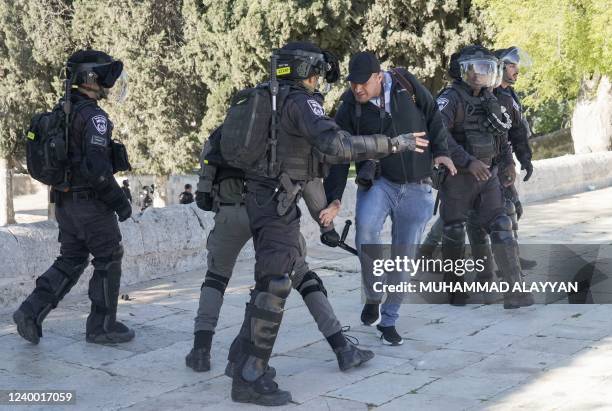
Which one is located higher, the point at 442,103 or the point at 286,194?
the point at 442,103

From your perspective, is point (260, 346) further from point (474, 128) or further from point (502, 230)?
point (474, 128)

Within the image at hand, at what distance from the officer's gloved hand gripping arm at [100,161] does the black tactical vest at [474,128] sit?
8.71 ft

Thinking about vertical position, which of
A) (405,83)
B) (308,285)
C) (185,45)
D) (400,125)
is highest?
(185,45)

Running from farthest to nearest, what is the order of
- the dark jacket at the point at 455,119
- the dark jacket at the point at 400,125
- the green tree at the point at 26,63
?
the green tree at the point at 26,63 < the dark jacket at the point at 455,119 < the dark jacket at the point at 400,125

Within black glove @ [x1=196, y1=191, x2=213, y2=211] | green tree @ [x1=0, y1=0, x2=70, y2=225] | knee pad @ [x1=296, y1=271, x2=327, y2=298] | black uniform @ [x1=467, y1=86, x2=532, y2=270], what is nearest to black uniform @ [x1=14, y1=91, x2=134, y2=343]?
black glove @ [x1=196, y1=191, x2=213, y2=211]

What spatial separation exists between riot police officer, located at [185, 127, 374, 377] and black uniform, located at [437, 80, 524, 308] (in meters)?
1.82

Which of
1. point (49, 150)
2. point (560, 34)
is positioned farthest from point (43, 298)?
point (560, 34)

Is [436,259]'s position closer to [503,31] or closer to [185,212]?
[185,212]

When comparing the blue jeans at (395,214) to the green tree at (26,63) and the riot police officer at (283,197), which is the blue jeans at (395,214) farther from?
the green tree at (26,63)

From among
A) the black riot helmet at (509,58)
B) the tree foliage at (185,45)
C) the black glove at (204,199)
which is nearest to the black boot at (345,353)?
the black glove at (204,199)

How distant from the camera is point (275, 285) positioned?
5.13 metres

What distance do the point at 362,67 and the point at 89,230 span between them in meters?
2.05

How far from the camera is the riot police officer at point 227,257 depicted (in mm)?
5598

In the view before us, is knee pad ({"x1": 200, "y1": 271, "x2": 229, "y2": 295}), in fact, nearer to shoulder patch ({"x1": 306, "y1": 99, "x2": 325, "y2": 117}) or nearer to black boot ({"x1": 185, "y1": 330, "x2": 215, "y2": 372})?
black boot ({"x1": 185, "y1": 330, "x2": 215, "y2": 372})
